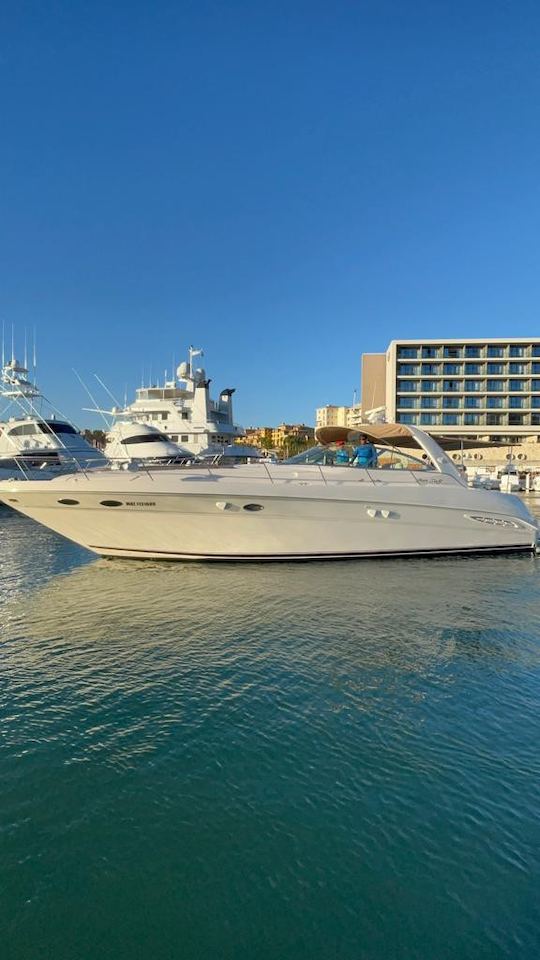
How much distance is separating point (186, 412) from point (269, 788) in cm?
4175

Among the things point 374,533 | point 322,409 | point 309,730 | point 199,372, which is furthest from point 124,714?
point 322,409

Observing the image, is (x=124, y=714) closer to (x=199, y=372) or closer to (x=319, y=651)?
(x=319, y=651)

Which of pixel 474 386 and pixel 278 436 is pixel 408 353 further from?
pixel 278 436

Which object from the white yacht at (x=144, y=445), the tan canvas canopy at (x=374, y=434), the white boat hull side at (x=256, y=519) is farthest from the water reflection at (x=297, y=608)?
the white yacht at (x=144, y=445)

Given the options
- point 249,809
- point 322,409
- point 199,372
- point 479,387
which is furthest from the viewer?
point 322,409

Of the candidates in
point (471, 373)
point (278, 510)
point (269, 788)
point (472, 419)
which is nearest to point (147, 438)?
point (278, 510)

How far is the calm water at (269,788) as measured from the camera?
2.98 m

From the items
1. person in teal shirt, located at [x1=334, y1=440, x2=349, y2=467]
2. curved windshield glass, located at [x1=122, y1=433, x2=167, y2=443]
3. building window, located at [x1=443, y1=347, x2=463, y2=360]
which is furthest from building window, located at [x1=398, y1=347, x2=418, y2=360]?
person in teal shirt, located at [x1=334, y1=440, x2=349, y2=467]

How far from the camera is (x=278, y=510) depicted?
11.8 m

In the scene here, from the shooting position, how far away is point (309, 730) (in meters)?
4.95

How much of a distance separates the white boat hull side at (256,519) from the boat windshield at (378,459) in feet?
2.86

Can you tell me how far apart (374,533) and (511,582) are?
2.94m

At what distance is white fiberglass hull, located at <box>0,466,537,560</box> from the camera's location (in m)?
11.5

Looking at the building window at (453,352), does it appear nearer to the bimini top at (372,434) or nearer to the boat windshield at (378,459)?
the bimini top at (372,434)
